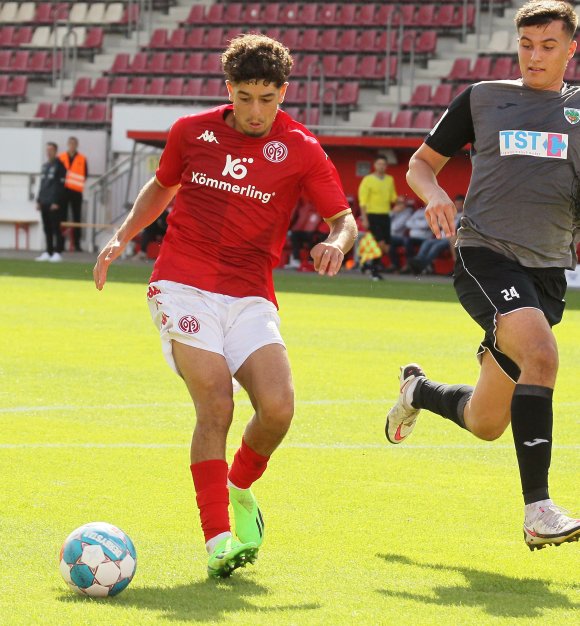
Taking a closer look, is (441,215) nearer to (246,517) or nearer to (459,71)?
(246,517)

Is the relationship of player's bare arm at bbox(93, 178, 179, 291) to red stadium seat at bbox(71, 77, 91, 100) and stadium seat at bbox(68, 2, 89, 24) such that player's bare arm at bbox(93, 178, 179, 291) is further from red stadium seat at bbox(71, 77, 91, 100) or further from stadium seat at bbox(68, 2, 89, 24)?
stadium seat at bbox(68, 2, 89, 24)

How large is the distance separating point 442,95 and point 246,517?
24.6 m

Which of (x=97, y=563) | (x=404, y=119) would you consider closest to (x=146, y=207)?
(x=97, y=563)

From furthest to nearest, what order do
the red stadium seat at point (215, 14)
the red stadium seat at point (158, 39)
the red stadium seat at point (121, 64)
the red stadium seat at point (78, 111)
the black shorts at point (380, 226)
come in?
the red stadium seat at point (158, 39)
the red stadium seat at point (121, 64)
the red stadium seat at point (215, 14)
the red stadium seat at point (78, 111)
the black shorts at point (380, 226)

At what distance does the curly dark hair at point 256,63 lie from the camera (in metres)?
5.41

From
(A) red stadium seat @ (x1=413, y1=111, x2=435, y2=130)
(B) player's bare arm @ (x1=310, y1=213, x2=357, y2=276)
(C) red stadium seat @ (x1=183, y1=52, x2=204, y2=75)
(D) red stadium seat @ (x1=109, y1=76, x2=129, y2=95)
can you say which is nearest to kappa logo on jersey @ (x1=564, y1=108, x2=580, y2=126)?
(B) player's bare arm @ (x1=310, y1=213, x2=357, y2=276)

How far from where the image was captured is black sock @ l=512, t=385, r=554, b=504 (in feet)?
17.5

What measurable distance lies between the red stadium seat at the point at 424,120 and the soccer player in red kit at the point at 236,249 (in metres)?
22.9

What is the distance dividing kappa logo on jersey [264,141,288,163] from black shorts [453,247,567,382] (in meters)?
Answer: 0.95

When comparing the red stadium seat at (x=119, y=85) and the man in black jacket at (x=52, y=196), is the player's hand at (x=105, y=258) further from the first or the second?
the red stadium seat at (x=119, y=85)

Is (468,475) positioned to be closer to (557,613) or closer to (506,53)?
(557,613)

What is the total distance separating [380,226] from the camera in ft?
84.5

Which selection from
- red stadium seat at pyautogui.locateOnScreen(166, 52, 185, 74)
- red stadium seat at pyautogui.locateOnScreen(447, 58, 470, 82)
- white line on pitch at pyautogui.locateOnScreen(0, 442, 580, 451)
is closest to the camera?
white line on pitch at pyautogui.locateOnScreen(0, 442, 580, 451)

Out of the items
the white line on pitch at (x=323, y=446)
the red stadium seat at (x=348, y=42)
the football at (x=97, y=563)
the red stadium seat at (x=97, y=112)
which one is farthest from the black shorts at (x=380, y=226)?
the football at (x=97, y=563)
